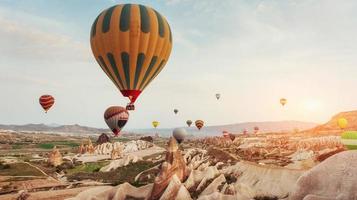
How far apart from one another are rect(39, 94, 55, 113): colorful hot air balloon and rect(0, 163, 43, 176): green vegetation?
2086 cm

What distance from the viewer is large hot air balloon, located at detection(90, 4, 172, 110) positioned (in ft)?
155

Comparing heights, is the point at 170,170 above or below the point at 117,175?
above

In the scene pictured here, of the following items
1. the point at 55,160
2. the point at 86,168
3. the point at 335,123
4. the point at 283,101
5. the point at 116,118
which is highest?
the point at 283,101

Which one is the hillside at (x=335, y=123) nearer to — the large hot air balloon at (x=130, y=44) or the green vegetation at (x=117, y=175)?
the green vegetation at (x=117, y=175)

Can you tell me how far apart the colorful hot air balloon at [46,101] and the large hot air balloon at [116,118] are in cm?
3294

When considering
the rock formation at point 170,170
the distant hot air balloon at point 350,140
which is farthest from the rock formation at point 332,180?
the rock formation at point 170,170

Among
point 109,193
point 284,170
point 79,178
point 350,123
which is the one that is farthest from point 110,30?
point 350,123

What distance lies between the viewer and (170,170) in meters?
45.4

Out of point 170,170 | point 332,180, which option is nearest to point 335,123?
point 170,170

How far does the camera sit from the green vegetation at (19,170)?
267ft

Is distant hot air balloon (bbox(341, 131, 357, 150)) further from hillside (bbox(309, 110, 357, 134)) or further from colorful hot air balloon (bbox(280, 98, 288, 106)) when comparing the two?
hillside (bbox(309, 110, 357, 134))

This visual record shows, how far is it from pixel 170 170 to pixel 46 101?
75.0 meters

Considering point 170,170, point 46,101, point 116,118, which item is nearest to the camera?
point 170,170

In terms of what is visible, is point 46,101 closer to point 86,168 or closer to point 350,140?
point 86,168
